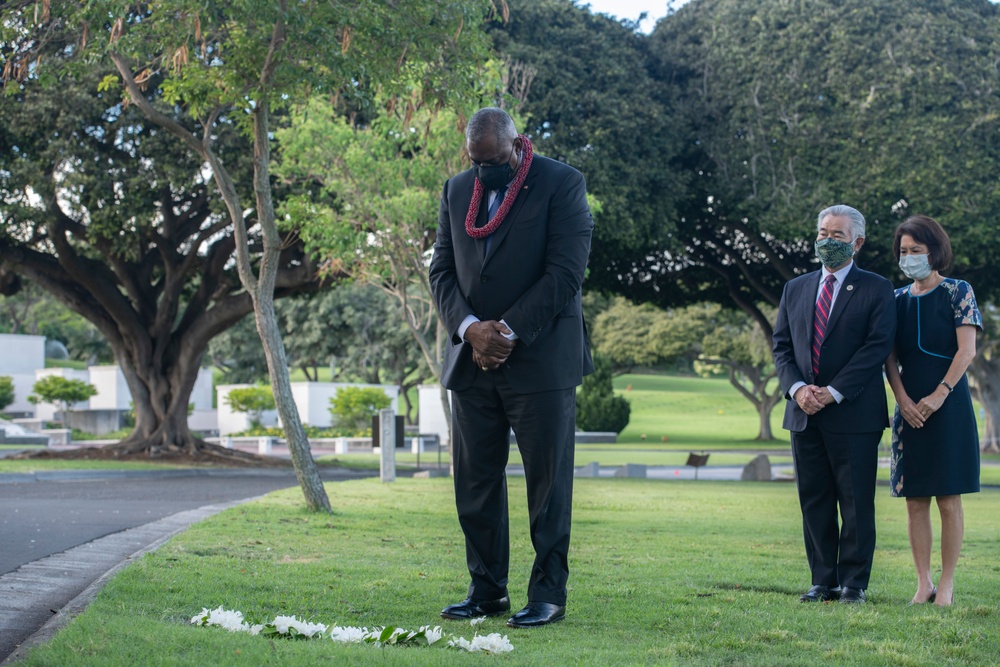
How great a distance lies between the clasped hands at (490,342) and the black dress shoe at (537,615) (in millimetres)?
985

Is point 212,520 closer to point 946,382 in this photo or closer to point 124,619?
point 124,619

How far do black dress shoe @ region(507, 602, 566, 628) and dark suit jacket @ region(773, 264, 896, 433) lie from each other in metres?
1.58

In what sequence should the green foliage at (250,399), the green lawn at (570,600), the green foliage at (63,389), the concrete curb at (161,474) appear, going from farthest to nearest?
1. the green foliage at (250,399)
2. the green foliage at (63,389)
3. the concrete curb at (161,474)
4. the green lawn at (570,600)

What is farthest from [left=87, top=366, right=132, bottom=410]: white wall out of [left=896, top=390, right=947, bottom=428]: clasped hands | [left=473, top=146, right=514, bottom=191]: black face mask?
[left=896, top=390, right=947, bottom=428]: clasped hands

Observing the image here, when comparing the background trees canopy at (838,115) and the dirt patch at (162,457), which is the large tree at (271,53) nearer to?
the dirt patch at (162,457)

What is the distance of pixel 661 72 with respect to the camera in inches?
1029

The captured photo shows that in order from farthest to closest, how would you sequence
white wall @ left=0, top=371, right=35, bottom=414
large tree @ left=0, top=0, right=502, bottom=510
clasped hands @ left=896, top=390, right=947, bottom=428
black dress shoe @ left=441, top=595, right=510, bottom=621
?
white wall @ left=0, top=371, right=35, bottom=414 → large tree @ left=0, top=0, right=502, bottom=510 → clasped hands @ left=896, top=390, right=947, bottom=428 → black dress shoe @ left=441, top=595, right=510, bottom=621

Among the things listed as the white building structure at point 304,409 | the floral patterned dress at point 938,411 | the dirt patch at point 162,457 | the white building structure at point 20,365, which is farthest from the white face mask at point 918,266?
the white building structure at point 20,365

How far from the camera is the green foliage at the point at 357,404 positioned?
38.7m

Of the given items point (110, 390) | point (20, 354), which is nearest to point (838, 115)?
point (110, 390)

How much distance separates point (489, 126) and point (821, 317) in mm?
1948

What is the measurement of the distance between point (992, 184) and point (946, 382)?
19.5 m

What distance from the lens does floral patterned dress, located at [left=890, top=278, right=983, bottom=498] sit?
17.3 feet

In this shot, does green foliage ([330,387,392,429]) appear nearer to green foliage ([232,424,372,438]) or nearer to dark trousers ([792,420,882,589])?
green foliage ([232,424,372,438])
